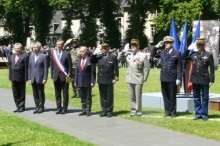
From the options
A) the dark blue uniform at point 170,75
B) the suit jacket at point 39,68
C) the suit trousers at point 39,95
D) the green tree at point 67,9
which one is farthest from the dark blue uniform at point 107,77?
the green tree at point 67,9

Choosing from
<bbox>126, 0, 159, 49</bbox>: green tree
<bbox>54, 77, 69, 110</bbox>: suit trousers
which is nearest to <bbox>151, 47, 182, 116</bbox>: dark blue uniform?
<bbox>54, 77, 69, 110</bbox>: suit trousers

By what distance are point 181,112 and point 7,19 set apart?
56.7 meters

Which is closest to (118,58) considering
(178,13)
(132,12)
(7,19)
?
(178,13)

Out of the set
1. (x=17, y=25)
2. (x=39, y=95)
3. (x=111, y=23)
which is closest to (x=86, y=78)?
(x=39, y=95)

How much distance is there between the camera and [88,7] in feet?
210

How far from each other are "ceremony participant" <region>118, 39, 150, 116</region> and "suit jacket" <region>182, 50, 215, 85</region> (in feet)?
4.32

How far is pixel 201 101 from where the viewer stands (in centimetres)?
1341

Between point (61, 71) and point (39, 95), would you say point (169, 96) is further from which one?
point (39, 95)

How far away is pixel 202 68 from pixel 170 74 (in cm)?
84

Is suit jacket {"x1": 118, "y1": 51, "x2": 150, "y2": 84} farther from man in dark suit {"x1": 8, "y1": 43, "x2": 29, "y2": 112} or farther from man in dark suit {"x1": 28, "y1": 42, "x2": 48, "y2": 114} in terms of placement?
man in dark suit {"x1": 8, "y1": 43, "x2": 29, "y2": 112}

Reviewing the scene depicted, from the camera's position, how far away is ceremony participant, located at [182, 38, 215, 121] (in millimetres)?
13297

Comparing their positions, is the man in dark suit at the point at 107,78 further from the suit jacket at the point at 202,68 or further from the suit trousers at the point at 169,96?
the suit jacket at the point at 202,68

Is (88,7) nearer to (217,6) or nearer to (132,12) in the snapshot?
(132,12)

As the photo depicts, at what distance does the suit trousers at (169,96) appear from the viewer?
13766 millimetres
